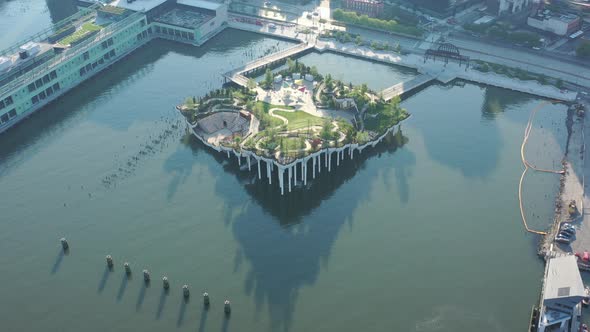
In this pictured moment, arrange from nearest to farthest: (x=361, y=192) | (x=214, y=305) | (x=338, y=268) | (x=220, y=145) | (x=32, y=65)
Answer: (x=214, y=305), (x=338, y=268), (x=361, y=192), (x=220, y=145), (x=32, y=65)

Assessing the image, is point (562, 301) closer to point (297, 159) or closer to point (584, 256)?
point (584, 256)

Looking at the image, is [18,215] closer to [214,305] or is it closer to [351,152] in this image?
[214,305]

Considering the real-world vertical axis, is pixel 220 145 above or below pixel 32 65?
below

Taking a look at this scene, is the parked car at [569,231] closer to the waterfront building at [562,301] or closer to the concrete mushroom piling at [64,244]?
the waterfront building at [562,301]

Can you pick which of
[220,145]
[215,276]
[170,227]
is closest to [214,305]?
[215,276]

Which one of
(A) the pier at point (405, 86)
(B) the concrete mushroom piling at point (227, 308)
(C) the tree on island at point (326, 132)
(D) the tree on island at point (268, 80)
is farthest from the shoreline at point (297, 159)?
(B) the concrete mushroom piling at point (227, 308)
